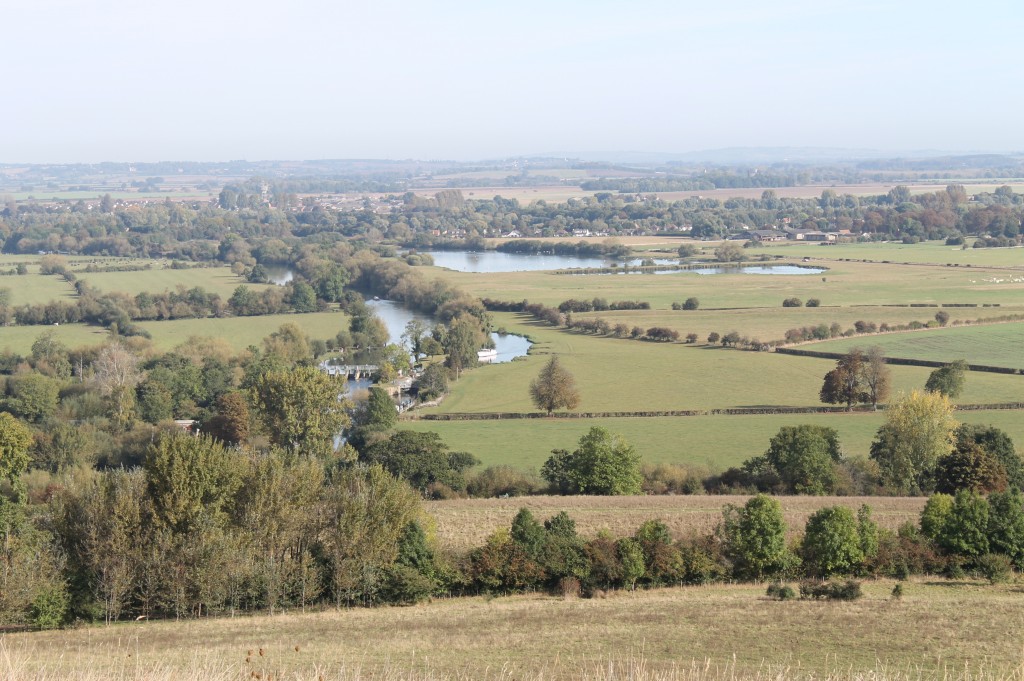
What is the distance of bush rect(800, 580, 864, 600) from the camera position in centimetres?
1647

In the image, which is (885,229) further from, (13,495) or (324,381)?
(13,495)

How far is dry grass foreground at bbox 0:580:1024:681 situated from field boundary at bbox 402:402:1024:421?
52.2 feet

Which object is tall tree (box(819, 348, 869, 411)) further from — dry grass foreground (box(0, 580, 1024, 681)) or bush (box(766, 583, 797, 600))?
bush (box(766, 583, 797, 600))

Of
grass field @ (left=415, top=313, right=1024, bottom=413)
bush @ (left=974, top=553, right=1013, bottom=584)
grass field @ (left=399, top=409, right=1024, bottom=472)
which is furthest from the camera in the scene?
grass field @ (left=415, top=313, right=1024, bottom=413)

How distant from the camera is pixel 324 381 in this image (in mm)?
31172

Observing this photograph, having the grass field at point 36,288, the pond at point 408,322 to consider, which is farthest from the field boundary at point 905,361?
the grass field at point 36,288

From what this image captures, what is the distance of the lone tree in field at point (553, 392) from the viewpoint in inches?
1359

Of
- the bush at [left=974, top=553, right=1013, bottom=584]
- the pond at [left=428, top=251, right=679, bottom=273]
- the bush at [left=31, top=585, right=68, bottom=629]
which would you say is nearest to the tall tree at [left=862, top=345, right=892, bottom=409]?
Answer: the bush at [left=974, top=553, right=1013, bottom=584]

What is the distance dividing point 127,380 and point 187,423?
15.6 ft

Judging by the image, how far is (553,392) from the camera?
34.5m

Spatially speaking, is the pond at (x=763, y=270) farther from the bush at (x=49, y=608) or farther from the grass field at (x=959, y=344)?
the bush at (x=49, y=608)

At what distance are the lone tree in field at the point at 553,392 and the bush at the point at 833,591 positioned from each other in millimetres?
17914

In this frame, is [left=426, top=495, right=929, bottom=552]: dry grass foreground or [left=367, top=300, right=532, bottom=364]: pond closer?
[left=426, top=495, right=929, bottom=552]: dry grass foreground

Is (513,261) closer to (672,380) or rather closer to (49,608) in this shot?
(672,380)
